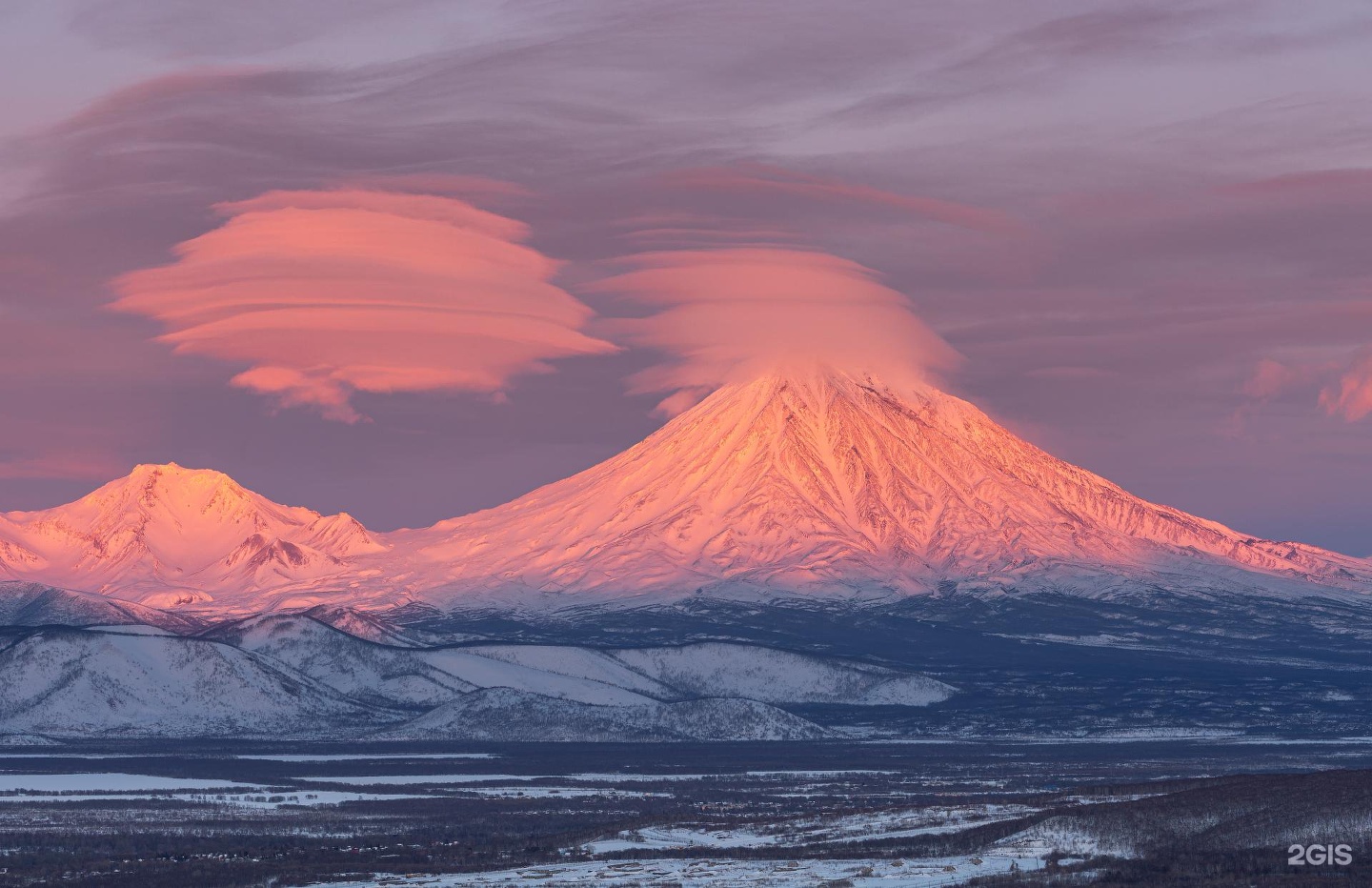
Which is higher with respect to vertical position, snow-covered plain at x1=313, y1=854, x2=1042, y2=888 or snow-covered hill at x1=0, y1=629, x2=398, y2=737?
snow-covered hill at x1=0, y1=629, x2=398, y2=737

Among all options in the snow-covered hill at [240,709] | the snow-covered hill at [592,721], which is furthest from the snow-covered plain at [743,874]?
the snow-covered hill at [240,709]

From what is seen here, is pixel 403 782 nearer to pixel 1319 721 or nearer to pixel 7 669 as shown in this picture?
pixel 7 669

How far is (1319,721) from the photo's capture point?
639ft

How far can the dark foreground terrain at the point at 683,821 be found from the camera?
69312mm

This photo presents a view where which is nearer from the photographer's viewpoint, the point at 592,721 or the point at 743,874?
the point at 743,874

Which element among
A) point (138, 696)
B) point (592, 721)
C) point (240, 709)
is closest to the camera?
point (592, 721)

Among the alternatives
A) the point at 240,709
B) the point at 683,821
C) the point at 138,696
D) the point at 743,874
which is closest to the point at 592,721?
the point at 240,709

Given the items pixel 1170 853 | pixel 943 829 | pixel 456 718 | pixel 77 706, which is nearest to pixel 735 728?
pixel 456 718

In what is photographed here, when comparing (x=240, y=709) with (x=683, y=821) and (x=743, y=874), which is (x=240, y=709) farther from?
(x=743, y=874)

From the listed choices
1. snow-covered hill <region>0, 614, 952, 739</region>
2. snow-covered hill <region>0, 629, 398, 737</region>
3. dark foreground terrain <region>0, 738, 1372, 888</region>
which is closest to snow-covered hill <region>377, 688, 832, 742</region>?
snow-covered hill <region>0, 614, 952, 739</region>

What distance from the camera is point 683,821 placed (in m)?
89.3

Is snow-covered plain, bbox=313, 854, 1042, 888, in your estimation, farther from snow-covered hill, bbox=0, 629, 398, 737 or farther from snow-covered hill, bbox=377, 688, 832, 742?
snow-covered hill, bbox=0, 629, 398, 737

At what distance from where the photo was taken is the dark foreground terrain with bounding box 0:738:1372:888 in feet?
227

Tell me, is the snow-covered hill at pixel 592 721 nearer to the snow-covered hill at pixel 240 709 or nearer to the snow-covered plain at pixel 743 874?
the snow-covered hill at pixel 240 709
